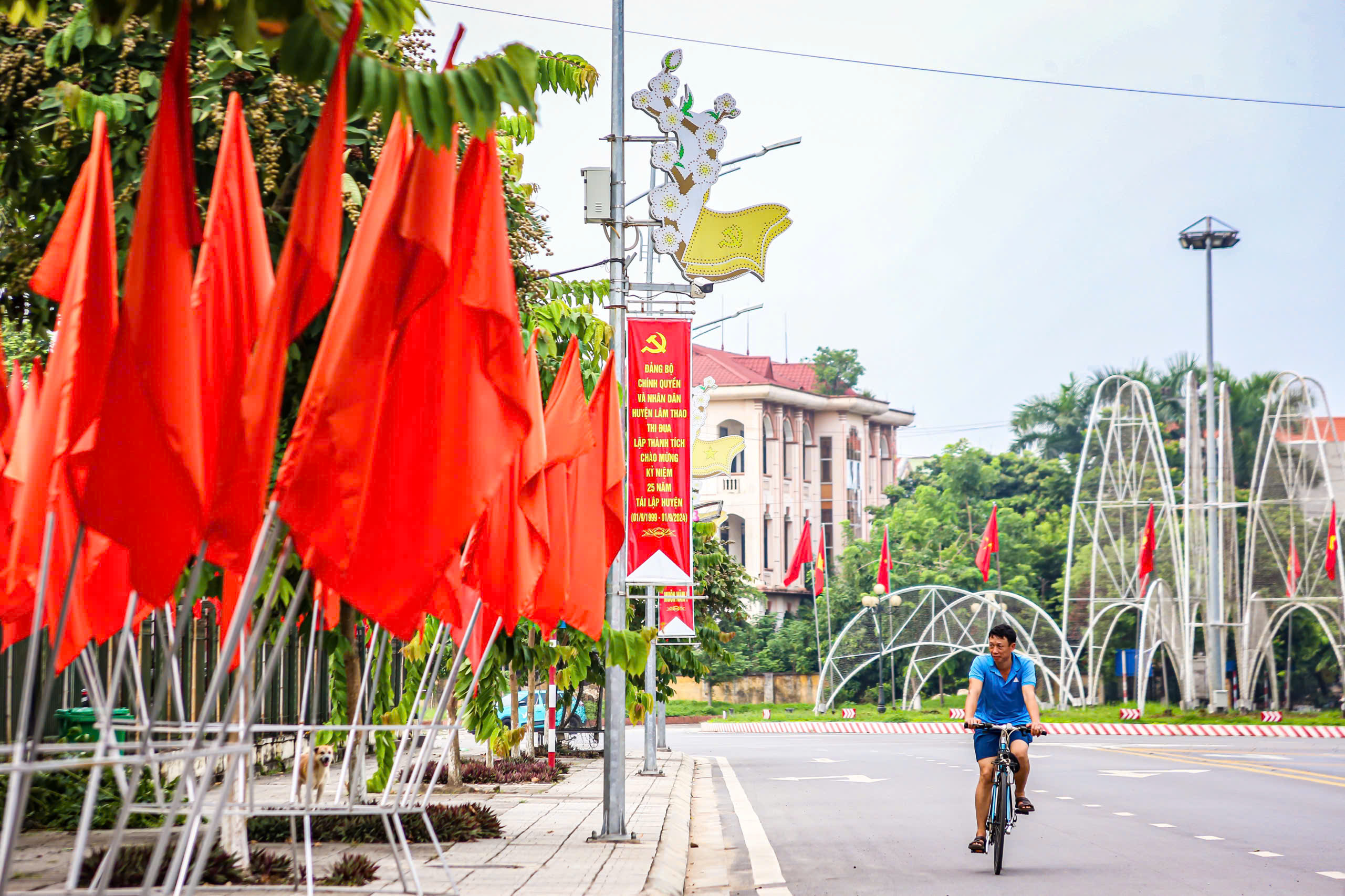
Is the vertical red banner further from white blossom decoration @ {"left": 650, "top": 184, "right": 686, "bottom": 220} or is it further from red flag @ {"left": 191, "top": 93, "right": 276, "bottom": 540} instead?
red flag @ {"left": 191, "top": 93, "right": 276, "bottom": 540}

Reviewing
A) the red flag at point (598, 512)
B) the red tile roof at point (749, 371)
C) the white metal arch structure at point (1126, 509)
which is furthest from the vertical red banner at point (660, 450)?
the red tile roof at point (749, 371)

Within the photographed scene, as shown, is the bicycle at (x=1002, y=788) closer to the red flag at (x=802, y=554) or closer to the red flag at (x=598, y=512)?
the red flag at (x=598, y=512)

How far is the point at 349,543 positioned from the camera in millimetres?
5074

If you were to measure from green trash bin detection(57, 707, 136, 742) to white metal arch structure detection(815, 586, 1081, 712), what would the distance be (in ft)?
143

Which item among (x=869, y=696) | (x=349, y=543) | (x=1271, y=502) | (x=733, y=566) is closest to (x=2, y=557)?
(x=349, y=543)

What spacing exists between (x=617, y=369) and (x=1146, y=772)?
1302 cm

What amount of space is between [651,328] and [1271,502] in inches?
1505

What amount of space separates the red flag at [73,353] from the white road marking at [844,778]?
54.6 ft

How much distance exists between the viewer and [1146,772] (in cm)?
2205

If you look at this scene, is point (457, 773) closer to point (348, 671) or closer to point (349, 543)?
point (348, 671)

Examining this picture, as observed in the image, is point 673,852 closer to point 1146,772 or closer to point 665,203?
point 665,203

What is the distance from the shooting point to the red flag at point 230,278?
204 inches

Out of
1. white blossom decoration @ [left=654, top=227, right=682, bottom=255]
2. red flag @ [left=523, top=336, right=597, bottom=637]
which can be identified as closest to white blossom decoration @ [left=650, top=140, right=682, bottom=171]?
white blossom decoration @ [left=654, top=227, right=682, bottom=255]

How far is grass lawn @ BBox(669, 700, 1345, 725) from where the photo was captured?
147ft
